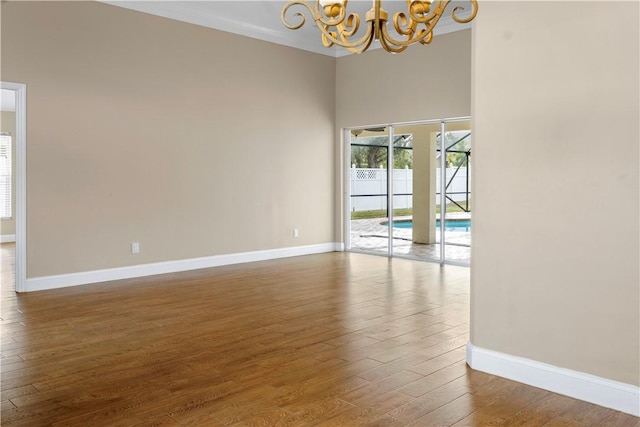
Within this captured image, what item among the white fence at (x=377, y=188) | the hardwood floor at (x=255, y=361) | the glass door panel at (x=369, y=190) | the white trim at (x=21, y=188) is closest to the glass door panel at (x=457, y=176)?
the white fence at (x=377, y=188)

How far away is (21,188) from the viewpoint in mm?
5605

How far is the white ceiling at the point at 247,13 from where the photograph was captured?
6.57 meters

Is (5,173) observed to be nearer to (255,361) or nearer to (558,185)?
(255,361)

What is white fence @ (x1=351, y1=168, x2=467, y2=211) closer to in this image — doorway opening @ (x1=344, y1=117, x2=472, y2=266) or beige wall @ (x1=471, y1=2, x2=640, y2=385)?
doorway opening @ (x1=344, y1=117, x2=472, y2=266)

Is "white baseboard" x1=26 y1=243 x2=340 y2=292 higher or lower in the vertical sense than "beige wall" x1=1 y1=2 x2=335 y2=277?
lower

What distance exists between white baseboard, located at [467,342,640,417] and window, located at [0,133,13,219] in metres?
10.3

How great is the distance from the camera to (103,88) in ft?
20.2

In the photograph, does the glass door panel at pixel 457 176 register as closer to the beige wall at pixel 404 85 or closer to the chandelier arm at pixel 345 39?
the beige wall at pixel 404 85

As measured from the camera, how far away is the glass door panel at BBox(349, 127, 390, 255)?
857cm

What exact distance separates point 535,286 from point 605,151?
0.85 m

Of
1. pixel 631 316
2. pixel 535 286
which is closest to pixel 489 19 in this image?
pixel 535 286

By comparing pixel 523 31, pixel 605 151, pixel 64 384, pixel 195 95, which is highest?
pixel 195 95

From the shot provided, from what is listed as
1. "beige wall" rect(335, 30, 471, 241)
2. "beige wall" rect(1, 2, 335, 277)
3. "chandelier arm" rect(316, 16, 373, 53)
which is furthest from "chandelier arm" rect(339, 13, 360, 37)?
"beige wall" rect(335, 30, 471, 241)

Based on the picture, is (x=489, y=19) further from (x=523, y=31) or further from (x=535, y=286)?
(x=535, y=286)
